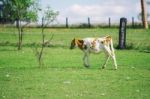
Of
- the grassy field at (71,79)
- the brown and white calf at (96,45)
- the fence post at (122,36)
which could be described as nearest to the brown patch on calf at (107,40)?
the brown and white calf at (96,45)

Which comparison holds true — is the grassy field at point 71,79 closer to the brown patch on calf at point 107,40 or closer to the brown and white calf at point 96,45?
the brown and white calf at point 96,45

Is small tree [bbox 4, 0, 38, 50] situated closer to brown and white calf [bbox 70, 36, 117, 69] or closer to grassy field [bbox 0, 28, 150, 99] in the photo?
grassy field [bbox 0, 28, 150, 99]

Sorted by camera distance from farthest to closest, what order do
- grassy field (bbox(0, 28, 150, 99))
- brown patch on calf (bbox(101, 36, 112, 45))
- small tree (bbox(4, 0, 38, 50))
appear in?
1. small tree (bbox(4, 0, 38, 50))
2. brown patch on calf (bbox(101, 36, 112, 45))
3. grassy field (bbox(0, 28, 150, 99))

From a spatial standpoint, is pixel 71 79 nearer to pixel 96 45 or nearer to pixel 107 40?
pixel 96 45

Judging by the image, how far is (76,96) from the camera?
1508 centimetres

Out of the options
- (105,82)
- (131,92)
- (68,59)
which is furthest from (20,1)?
(131,92)

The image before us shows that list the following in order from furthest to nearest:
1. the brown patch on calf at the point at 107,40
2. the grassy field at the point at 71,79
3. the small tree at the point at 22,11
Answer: the small tree at the point at 22,11 < the brown patch on calf at the point at 107,40 < the grassy field at the point at 71,79

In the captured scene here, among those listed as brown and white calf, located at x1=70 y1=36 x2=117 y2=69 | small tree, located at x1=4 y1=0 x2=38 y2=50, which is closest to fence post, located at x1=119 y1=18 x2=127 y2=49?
small tree, located at x1=4 y1=0 x2=38 y2=50

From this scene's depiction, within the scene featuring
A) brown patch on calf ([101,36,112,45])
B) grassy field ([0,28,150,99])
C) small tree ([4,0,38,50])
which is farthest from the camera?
small tree ([4,0,38,50])

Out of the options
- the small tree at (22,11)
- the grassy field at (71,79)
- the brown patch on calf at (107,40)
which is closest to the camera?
the grassy field at (71,79)

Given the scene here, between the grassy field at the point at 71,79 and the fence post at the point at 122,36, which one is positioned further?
the fence post at the point at 122,36

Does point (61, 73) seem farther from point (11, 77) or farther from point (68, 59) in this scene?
point (68, 59)

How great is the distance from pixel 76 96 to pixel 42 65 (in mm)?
9799

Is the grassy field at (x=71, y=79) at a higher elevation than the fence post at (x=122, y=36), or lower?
lower
